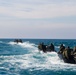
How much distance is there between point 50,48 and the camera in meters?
87.2

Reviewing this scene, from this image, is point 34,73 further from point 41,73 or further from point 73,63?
point 73,63

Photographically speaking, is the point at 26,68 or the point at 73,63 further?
the point at 73,63

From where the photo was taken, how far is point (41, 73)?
42.9 meters

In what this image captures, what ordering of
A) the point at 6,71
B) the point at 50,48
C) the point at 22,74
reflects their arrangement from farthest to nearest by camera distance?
the point at 50,48
the point at 6,71
the point at 22,74

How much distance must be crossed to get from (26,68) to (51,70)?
4769 millimetres

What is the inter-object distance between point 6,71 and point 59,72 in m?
8.53

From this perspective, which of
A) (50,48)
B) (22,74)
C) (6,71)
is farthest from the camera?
(50,48)

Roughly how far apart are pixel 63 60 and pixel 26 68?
36.9 feet

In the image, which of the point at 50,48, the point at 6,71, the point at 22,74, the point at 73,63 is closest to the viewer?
the point at 22,74

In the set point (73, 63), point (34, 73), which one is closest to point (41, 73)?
point (34, 73)

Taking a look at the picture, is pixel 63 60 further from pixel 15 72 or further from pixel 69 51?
pixel 15 72

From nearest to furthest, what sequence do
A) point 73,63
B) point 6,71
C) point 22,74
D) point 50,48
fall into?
point 22,74 < point 6,71 < point 73,63 < point 50,48

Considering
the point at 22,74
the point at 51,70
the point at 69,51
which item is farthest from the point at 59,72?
the point at 69,51

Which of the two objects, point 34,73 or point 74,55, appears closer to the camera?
point 34,73
